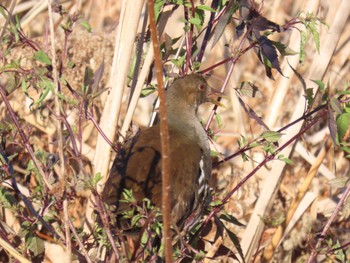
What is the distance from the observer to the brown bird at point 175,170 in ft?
9.76

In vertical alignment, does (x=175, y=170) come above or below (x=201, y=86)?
below

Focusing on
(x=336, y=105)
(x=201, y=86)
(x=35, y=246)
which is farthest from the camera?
(x=201, y=86)

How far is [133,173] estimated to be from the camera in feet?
9.88

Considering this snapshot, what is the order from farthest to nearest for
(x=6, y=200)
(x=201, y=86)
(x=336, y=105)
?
(x=201, y=86) < (x=6, y=200) < (x=336, y=105)

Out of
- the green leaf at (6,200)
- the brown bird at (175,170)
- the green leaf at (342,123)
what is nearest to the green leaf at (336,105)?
the green leaf at (342,123)

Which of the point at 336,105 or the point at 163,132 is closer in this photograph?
the point at 163,132

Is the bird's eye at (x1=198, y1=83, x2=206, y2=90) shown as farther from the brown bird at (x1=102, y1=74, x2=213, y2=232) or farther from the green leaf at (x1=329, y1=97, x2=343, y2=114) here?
the green leaf at (x1=329, y1=97, x2=343, y2=114)

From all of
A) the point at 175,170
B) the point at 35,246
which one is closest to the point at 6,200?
the point at 35,246

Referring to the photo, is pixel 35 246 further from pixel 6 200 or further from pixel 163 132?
pixel 163 132

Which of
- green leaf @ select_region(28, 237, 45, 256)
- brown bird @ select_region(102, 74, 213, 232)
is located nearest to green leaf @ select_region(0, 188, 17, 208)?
green leaf @ select_region(28, 237, 45, 256)

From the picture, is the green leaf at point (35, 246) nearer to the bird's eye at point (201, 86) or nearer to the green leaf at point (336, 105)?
the bird's eye at point (201, 86)

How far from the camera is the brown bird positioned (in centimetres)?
297

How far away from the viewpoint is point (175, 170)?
3104mm

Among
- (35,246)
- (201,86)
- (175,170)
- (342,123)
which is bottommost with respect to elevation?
(35,246)
